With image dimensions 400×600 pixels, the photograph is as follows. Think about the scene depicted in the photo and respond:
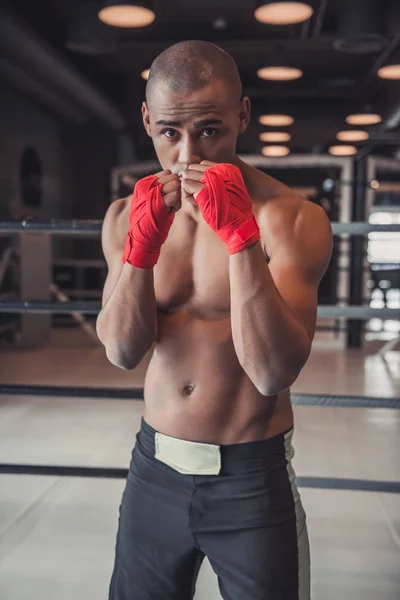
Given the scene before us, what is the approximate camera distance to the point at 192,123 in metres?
0.97

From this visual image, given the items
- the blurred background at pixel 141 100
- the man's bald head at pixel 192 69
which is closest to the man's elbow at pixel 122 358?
the man's bald head at pixel 192 69

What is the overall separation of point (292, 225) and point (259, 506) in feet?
1.54

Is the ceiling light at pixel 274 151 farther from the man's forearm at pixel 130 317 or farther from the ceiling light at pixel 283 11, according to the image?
the man's forearm at pixel 130 317

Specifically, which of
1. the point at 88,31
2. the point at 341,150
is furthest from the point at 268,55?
the point at 88,31

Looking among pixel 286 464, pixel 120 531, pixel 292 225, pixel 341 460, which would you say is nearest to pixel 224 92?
pixel 292 225

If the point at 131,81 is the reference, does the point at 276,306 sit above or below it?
below

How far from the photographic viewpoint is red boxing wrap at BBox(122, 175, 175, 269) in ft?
3.15

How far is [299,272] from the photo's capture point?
102 centimetres

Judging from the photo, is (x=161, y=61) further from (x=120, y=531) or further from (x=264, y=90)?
(x=264, y=90)

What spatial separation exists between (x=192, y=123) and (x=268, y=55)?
6.38m

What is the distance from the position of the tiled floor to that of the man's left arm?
1.22m

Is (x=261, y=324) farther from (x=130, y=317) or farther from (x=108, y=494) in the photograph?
(x=108, y=494)

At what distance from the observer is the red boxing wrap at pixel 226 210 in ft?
2.96

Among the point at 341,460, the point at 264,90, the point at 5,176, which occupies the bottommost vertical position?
the point at 341,460
